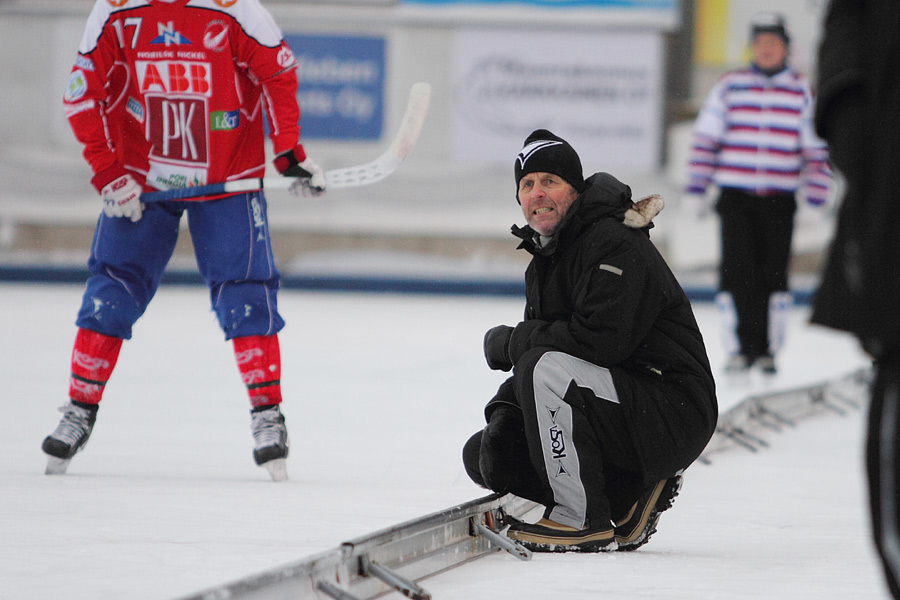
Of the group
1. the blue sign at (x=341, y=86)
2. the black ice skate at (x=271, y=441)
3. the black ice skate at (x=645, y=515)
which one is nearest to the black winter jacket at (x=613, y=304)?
the black ice skate at (x=645, y=515)

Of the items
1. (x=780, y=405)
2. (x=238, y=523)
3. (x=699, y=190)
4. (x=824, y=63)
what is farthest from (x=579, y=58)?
(x=824, y=63)

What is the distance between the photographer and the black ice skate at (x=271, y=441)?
290 centimetres

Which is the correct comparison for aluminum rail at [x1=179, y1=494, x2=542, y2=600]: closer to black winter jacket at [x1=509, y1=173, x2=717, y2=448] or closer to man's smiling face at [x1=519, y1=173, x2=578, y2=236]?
black winter jacket at [x1=509, y1=173, x2=717, y2=448]

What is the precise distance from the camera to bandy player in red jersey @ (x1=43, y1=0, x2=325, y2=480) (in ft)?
9.70

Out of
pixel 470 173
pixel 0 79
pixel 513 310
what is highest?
pixel 0 79

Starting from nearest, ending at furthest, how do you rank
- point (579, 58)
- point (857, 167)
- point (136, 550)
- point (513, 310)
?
point (857, 167) → point (136, 550) → point (513, 310) → point (579, 58)

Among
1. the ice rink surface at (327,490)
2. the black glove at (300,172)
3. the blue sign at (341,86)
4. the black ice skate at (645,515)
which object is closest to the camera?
the ice rink surface at (327,490)

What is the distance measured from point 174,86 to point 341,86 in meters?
7.31

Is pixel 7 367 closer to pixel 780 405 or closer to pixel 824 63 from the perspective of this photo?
pixel 780 405

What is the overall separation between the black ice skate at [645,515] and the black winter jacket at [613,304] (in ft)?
0.49

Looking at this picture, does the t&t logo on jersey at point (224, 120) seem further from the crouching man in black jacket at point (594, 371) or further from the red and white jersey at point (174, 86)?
the crouching man in black jacket at point (594, 371)

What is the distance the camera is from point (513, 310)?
337 inches

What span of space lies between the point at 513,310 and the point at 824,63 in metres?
7.24

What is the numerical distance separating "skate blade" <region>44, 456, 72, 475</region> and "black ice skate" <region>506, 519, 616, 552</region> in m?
1.18
